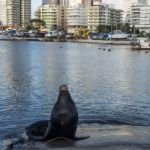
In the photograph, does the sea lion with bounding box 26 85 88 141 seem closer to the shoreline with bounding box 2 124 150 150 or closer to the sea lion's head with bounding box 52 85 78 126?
the sea lion's head with bounding box 52 85 78 126

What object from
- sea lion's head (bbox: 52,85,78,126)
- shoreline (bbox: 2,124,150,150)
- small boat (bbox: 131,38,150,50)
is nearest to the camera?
shoreline (bbox: 2,124,150,150)

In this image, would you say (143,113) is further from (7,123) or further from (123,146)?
(123,146)

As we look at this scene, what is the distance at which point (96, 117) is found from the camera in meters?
29.2

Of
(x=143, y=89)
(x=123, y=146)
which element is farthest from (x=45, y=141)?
(x=143, y=89)

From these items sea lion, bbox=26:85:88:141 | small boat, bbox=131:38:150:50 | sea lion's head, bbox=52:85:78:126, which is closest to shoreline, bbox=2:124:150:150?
sea lion, bbox=26:85:88:141

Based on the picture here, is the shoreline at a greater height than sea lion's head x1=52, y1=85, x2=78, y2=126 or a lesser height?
lesser

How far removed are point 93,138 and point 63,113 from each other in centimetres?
179

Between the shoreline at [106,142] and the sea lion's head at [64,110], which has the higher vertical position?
the sea lion's head at [64,110]

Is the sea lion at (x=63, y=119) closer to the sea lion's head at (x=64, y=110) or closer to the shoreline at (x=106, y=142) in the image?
the sea lion's head at (x=64, y=110)

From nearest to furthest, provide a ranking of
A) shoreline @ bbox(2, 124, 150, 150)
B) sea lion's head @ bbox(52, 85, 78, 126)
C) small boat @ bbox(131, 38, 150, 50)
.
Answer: shoreline @ bbox(2, 124, 150, 150)
sea lion's head @ bbox(52, 85, 78, 126)
small boat @ bbox(131, 38, 150, 50)

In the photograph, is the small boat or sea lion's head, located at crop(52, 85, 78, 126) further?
the small boat

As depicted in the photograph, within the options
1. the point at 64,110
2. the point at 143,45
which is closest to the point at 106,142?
the point at 64,110

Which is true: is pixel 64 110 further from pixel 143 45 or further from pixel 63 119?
pixel 143 45

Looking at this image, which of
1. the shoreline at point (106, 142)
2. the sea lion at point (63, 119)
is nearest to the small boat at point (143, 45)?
Result: the shoreline at point (106, 142)
